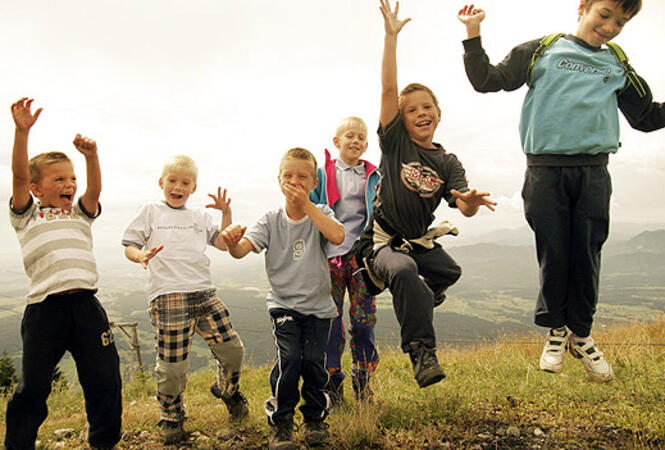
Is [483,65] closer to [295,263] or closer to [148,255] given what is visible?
[295,263]

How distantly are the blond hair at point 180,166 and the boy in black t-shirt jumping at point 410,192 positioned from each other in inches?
73.4

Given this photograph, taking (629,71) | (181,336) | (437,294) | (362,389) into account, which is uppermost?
(629,71)

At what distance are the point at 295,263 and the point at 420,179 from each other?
125 centimetres

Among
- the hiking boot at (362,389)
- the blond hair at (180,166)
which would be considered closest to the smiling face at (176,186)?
the blond hair at (180,166)

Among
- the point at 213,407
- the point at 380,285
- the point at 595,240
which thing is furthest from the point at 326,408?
the point at 595,240

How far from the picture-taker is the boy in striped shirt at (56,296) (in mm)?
3240

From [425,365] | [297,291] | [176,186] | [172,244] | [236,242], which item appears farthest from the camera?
[176,186]

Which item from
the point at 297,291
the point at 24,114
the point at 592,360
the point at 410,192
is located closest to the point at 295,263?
the point at 297,291

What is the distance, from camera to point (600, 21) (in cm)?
324

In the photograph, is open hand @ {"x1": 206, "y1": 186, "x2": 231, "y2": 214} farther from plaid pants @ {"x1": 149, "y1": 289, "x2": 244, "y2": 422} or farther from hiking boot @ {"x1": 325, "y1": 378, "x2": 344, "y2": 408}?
hiking boot @ {"x1": 325, "y1": 378, "x2": 344, "y2": 408}

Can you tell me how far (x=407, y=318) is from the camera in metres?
2.93

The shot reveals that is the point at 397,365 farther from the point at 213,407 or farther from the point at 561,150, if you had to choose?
the point at 561,150

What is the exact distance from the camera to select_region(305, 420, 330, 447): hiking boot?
3.36 meters

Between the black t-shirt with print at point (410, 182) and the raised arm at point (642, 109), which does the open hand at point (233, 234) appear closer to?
the black t-shirt with print at point (410, 182)
